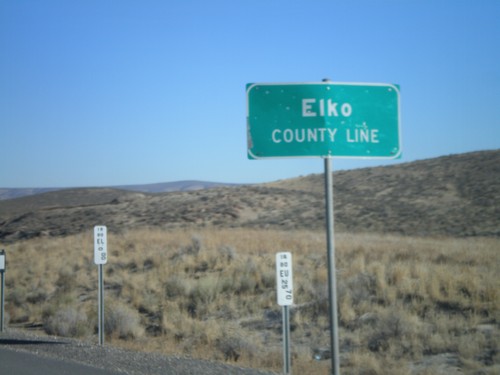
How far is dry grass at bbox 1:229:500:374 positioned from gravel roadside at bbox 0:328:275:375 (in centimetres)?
127

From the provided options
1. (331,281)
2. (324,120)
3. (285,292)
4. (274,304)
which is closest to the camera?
(331,281)

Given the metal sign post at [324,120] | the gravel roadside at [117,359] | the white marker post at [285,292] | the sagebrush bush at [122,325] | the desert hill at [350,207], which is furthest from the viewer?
the desert hill at [350,207]

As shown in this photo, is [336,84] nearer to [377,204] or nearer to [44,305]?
[44,305]

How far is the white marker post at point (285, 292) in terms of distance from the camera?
8859 millimetres

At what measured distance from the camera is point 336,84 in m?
6.31

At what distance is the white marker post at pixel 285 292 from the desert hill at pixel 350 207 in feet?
87.0

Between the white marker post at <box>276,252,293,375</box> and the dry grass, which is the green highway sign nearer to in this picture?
Result: the white marker post at <box>276,252,293,375</box>

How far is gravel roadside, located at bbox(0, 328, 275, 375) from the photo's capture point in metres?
9.16

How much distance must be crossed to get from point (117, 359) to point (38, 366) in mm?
1213

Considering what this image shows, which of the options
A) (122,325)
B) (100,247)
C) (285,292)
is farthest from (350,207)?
(285,292)

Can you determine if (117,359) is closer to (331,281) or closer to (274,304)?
(331,281)

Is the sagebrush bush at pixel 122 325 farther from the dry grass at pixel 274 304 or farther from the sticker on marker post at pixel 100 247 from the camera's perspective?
the sticker on marker post at pixel 100 247

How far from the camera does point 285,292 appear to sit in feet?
29.3

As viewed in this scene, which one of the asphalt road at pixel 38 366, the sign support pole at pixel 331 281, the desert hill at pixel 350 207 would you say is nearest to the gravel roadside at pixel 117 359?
the asphalt road at pixel 38 366
